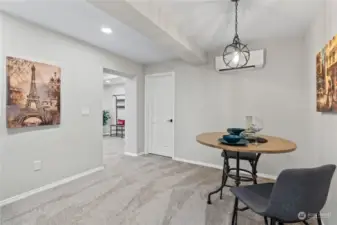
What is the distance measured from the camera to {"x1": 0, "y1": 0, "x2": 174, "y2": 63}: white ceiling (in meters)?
2.15

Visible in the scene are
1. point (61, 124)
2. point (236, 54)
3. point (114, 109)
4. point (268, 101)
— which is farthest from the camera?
point (114, 109)

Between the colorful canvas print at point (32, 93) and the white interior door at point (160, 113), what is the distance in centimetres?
225

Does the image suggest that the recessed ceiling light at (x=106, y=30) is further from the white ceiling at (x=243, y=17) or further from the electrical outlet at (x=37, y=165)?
the electrical outlet at (x=37, y=165)

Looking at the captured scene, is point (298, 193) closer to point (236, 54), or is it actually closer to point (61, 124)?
point (236, 54)

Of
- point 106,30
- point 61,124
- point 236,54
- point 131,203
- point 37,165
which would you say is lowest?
point 131,203

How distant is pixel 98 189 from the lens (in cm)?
280

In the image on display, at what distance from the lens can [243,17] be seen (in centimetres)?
240

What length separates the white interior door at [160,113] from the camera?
458 cm

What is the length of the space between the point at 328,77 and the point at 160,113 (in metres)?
3.43

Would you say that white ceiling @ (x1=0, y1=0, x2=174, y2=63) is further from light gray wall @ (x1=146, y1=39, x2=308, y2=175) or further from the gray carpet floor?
the gray carpet floor

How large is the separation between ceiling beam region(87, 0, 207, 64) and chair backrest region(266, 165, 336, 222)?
5.96 feet

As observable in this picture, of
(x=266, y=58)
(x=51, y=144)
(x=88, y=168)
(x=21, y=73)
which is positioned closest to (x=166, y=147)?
(x=88, y=168)

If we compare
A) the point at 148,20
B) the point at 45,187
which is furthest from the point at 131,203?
the point at 148,20

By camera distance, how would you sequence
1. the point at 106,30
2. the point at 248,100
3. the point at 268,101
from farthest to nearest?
the point at 248,100 → the point at 268,101 → the point at 106,30
